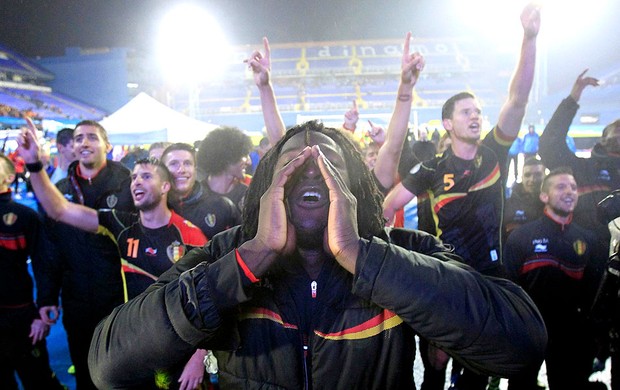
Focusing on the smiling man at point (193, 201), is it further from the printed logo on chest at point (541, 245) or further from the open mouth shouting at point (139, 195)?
the printed logo on chest at point (541, 245)

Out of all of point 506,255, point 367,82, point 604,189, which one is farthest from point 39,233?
point 367,82

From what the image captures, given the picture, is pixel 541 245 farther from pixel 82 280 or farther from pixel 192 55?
pixel 192 55

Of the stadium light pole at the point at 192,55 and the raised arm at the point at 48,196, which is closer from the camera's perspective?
the raised arm at the point at 48,196

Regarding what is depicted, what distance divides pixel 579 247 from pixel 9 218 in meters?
4.21

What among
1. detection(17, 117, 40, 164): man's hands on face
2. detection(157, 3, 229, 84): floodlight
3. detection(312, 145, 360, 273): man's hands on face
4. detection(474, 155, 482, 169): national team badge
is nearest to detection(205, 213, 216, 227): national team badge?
detection(17, 117, 40, 164): man's hands on face

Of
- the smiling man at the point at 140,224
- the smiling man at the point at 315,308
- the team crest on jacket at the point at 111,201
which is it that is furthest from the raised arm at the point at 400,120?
the team crest on jacket at the point at 111,201

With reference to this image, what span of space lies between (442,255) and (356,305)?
12.5 inches

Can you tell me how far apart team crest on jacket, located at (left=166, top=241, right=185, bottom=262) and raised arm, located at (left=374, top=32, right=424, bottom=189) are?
4.36 ft

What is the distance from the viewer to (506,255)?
3.31 m

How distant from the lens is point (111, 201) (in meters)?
3.33

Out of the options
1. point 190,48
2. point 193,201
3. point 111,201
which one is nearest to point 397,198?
point 193,201

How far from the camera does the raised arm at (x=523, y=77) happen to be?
9.20 feet

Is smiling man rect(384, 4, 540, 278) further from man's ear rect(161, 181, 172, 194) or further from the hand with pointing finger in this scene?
man's ear rect(161, 181, 172, 194)

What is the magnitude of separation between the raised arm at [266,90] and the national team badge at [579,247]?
7.41ft
